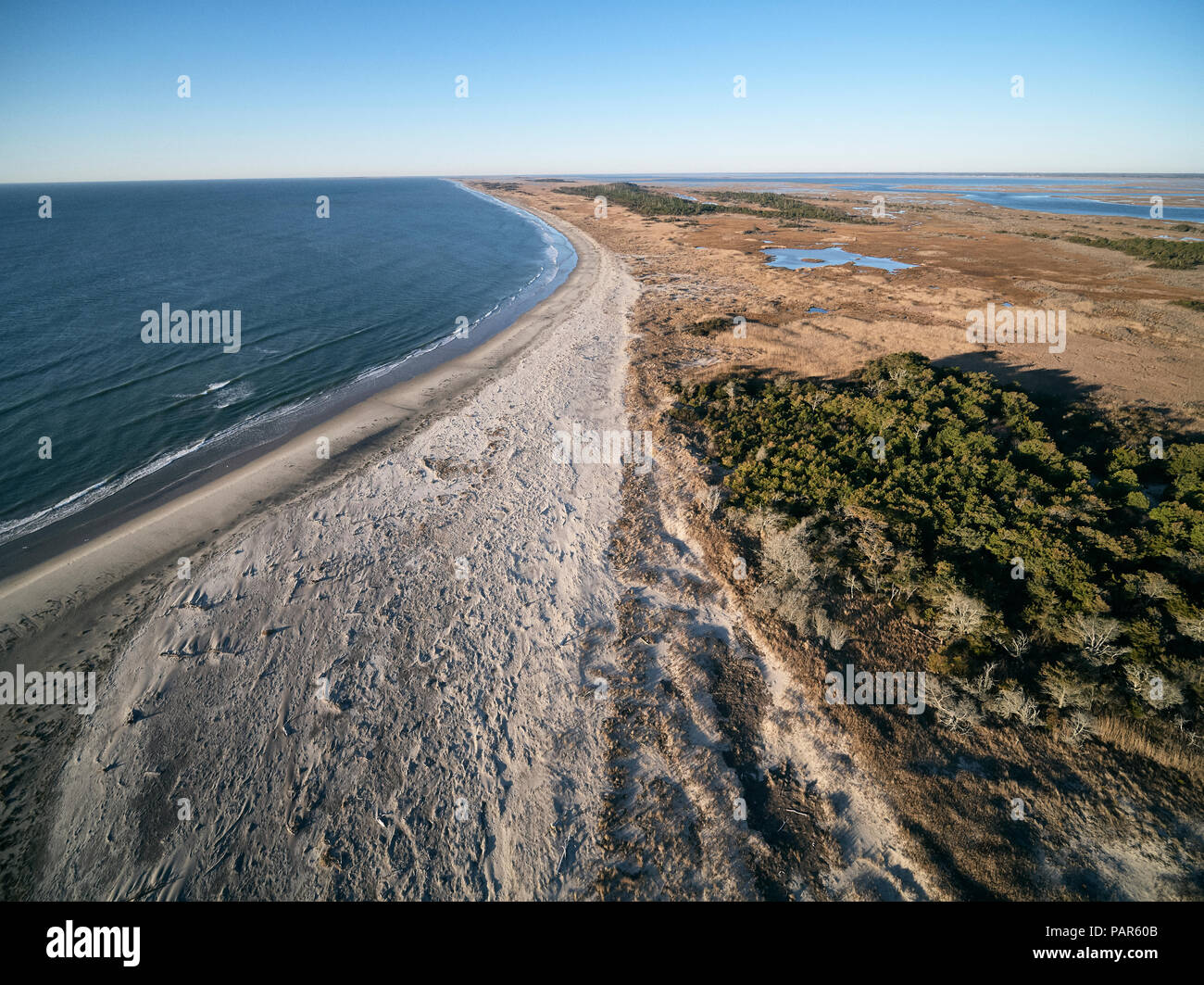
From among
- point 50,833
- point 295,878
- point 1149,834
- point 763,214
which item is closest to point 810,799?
point 1149,834

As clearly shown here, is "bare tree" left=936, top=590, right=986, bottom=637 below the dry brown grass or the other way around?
the other way around

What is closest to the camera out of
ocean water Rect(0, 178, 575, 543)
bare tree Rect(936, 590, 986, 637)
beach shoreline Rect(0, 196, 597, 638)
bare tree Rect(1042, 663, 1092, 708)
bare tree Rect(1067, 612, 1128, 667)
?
bare tree Rect(1042, 663, 1092, 708)

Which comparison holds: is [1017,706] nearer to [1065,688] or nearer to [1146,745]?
[1065,688]

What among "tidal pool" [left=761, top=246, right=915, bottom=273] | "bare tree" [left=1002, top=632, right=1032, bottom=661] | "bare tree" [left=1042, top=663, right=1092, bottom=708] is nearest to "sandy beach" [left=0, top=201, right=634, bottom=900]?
"bare tree" [left=1002, top=632, right=1032, bottom=661]

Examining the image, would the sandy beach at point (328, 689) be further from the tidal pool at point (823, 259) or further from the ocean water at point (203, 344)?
the tidal pool at point (823, 259)

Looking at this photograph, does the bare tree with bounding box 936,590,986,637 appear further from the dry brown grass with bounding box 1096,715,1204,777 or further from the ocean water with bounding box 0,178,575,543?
the ocean water with bounding box 0,178,575,543

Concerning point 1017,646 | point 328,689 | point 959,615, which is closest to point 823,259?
point 959,615
